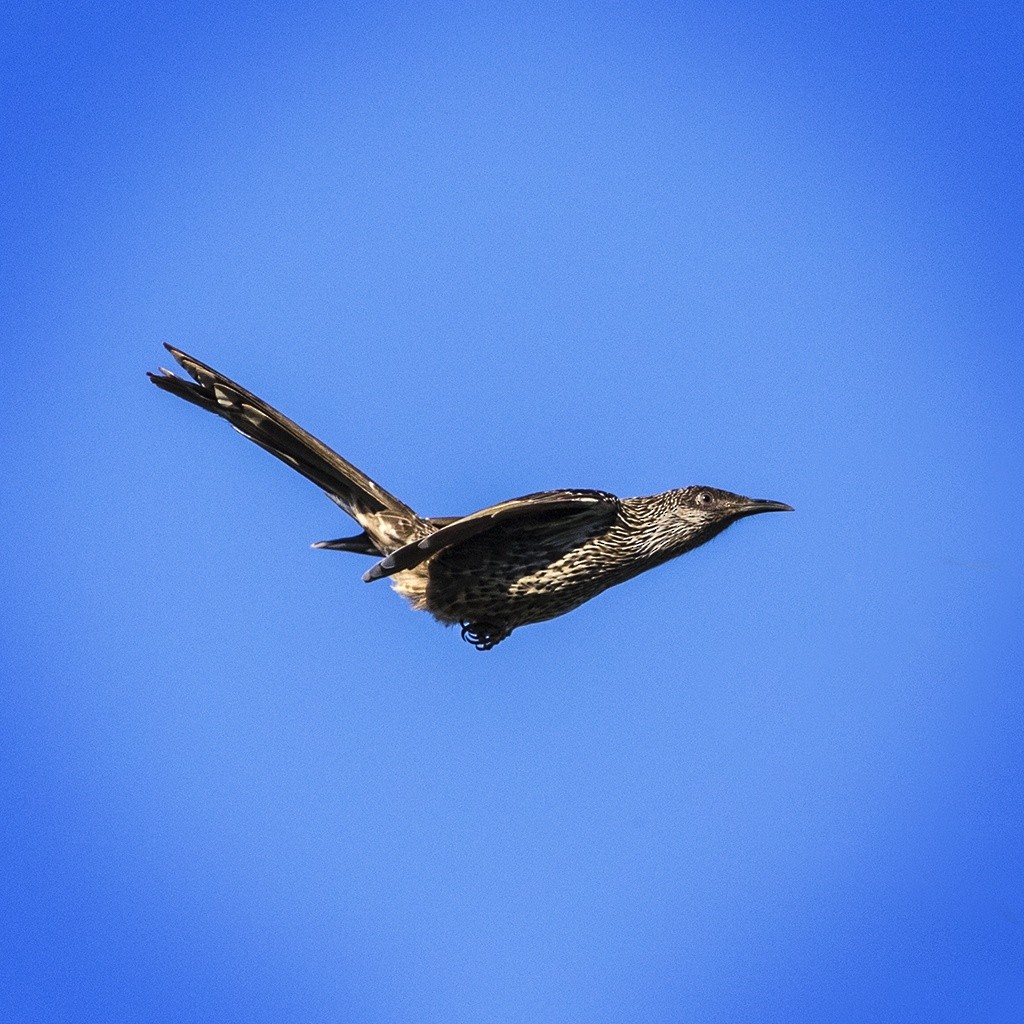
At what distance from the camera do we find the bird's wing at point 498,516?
7066 millimetres

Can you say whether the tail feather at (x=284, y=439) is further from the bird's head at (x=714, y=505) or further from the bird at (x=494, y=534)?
the bird's head at (x=714, y=505)

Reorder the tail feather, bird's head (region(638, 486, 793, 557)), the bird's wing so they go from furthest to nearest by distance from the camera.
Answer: bird's head (region(638, 486, 793, 557))
the tail feather
the bird's wing

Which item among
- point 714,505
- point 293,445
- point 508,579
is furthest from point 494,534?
point 714,505

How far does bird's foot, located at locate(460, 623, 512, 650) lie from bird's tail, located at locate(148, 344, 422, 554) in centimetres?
74

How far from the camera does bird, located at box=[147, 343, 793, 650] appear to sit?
7.63 m

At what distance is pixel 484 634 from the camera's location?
860 cm

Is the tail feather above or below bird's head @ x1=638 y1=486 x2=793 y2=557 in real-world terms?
below

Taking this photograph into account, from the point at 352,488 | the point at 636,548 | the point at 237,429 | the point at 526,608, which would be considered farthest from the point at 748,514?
the point at 237,429

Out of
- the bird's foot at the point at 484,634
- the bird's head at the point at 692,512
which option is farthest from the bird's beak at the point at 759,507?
the bird's foot at the point at 484,634

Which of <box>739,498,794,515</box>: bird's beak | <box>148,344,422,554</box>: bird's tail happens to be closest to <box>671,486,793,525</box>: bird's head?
<box>739,498,794,515</box>: bird's beak

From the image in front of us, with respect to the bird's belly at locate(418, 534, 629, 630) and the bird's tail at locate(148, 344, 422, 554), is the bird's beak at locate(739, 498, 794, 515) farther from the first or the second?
the bird's tail at locate(148, 344, 422, 554)

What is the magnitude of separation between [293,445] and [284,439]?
7cm

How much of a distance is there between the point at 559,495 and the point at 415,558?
40.7 inches

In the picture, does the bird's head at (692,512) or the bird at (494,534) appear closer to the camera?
the bird at (494,534)
